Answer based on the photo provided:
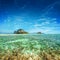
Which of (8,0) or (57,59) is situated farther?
(8,0)

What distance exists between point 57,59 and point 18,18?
0.87 metres

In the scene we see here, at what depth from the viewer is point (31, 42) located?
224cm

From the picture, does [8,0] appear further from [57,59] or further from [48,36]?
[57,59]

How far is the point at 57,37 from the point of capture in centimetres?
221

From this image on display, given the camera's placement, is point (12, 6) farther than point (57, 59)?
Yes

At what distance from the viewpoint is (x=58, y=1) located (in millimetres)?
2229

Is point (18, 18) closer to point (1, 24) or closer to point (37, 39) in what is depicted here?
point (1, 24)

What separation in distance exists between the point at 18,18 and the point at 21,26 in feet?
0.45

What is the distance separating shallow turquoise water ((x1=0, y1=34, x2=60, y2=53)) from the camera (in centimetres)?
220

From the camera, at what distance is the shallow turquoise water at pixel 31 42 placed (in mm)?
2203

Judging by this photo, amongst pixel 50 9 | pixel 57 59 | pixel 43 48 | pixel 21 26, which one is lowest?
pixel 57 59

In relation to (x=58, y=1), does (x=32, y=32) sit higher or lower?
lower

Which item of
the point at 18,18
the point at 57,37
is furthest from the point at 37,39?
the point at 18,18

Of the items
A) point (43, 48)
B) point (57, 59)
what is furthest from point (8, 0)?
point (57, 59)
